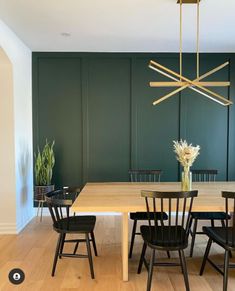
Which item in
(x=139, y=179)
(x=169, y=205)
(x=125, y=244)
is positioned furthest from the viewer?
(x=139, y=179)

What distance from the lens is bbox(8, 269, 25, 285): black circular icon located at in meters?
2.72

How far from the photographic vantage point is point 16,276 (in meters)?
2.80

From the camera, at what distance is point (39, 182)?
15.1 feet

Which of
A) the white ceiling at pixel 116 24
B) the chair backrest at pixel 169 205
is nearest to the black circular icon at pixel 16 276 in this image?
the chair backrest at pixel 169 205

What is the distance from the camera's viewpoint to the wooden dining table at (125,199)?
2504mm

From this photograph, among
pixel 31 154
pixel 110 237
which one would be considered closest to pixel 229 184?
pixel 110 237

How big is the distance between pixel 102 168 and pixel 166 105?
156cm

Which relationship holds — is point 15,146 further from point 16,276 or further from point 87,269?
point 87,269

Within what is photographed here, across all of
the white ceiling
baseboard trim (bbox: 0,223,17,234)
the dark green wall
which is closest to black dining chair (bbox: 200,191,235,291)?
the white ceiling

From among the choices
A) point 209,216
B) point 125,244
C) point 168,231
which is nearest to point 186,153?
point 168,231

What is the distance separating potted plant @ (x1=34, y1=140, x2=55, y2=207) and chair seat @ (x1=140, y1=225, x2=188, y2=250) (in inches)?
90.3

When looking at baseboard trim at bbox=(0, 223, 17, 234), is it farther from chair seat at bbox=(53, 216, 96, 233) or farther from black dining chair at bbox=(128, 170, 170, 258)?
black dining chair at bbox=(128, 170, 170, 258)

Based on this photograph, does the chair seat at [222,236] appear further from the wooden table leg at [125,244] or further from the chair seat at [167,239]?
the wooden table leg at [125,244]

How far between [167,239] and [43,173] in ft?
8.72
